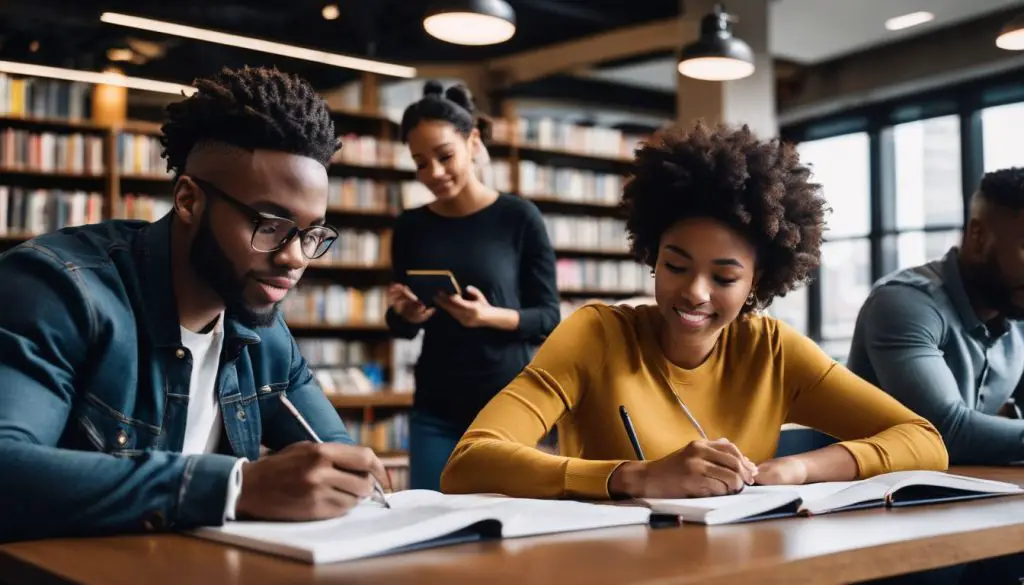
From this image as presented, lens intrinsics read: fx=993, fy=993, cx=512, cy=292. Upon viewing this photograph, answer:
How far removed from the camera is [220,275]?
1.35m

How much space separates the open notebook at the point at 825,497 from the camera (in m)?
1.16

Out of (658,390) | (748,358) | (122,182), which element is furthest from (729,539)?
(122,182)

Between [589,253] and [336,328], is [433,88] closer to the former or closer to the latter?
[336,328]

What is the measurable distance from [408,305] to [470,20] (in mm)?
1426

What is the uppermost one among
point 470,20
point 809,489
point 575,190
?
point 470,20

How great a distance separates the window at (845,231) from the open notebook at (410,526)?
8224mm

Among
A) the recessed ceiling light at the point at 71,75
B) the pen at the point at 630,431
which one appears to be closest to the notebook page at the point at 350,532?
the pen at the point at 630,431

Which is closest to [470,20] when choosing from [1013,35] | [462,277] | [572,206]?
[462,277]

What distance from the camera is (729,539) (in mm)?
1036

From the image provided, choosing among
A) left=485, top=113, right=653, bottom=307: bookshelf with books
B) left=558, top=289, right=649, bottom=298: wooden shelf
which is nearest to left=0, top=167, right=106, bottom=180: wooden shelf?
left=485, top=113, right=653, bottom=307: bookshelf with books

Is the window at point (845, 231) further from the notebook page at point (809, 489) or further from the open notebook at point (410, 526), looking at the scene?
the open notebook at point (410, 526)

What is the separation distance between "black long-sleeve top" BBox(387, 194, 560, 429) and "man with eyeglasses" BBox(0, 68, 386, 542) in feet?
3.41

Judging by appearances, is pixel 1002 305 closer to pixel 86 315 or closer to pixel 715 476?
pixel 715 476

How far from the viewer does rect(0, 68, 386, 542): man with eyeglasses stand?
1062 mm
